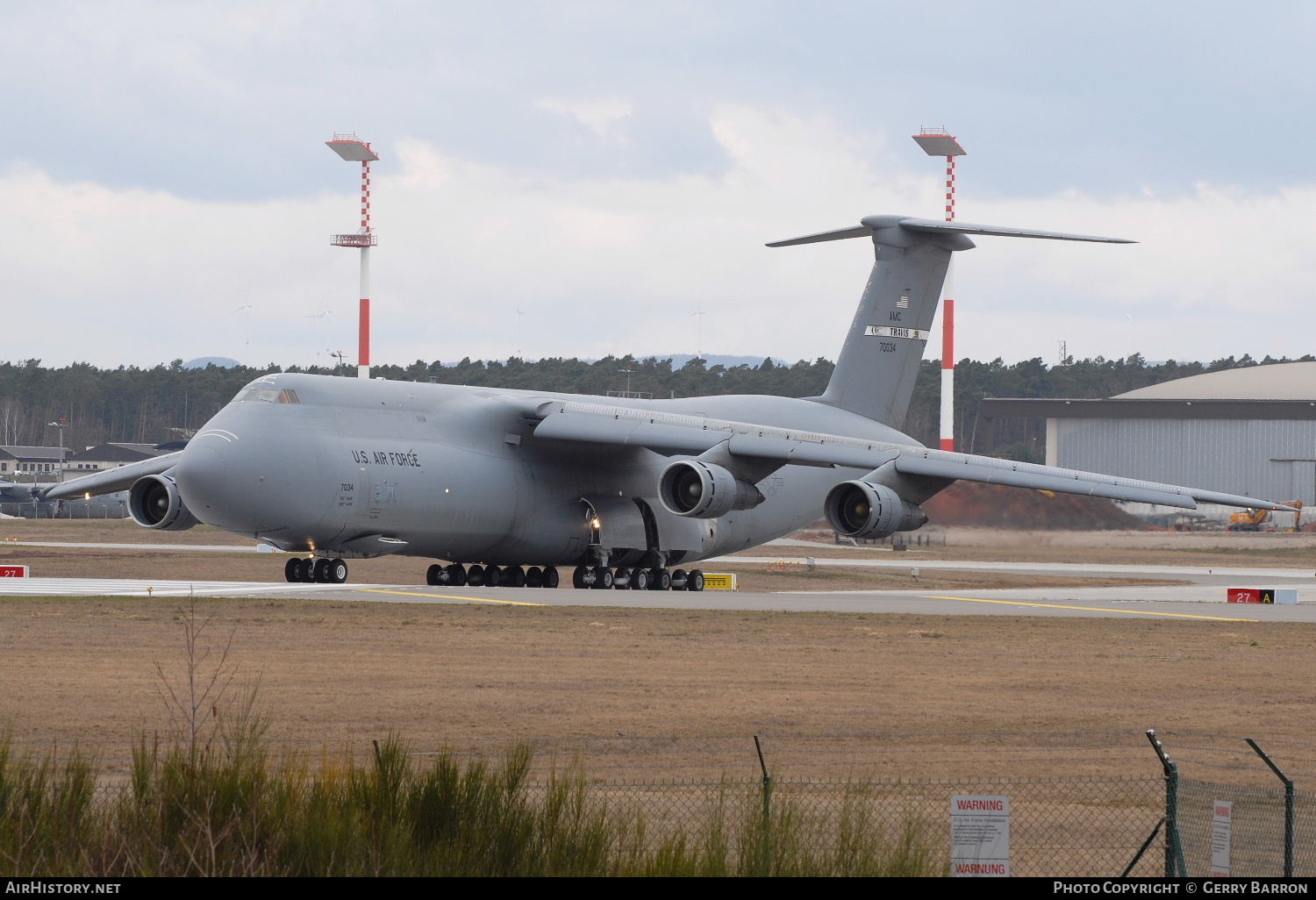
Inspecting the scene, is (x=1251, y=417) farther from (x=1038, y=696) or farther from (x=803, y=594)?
(x=1038, y=696)

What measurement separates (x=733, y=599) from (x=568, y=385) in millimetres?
83775

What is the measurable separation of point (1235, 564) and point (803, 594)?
88.8 feet

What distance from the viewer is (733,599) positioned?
28.8 m

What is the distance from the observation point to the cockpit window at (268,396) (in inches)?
1051

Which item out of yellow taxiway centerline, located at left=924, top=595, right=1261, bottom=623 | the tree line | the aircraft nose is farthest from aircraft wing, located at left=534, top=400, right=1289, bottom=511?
the tree line

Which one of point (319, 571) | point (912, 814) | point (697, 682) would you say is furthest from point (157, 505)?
point (912, 814)

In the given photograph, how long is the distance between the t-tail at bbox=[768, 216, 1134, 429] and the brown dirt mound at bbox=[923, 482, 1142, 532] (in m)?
3.52

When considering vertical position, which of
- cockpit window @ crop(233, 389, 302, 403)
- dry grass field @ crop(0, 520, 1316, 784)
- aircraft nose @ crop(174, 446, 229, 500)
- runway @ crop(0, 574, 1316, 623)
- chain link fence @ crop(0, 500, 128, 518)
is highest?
cockpit window @ crop(233, 389, 302, 403)

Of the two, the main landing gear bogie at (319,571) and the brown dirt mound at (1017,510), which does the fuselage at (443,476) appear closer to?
the main landing gear bogie at (319,571)

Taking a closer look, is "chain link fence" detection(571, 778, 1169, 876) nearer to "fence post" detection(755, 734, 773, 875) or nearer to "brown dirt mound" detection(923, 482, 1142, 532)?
"fence post" detection(755, 734, 773, 875)

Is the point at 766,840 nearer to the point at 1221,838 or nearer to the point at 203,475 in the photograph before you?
the point at 1221,838

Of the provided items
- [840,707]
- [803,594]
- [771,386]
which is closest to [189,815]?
[840,707]

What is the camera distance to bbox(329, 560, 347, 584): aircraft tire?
94.6 feet

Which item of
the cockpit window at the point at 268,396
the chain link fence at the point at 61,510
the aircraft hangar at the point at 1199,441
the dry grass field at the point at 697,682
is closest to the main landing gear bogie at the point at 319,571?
the cockpit window at the point at 268,396
